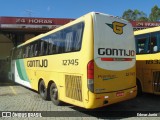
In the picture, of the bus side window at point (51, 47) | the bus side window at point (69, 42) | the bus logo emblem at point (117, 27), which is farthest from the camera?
the bus side window at point (51, 47)

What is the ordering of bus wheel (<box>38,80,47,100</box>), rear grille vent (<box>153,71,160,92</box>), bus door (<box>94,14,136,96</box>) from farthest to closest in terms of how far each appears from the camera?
bus wheel (<box>38,80,47,100</box>) → rear grille vent (<box>153,71,160,92</box>) → bus door (<box>94,14,136,96</box>)

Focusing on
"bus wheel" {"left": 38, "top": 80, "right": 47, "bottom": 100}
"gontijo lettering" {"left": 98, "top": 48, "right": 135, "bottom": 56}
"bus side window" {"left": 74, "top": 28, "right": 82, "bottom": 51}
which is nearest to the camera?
"gontijo lettering" {"left": 98, "top": 48, "right": 135, "bottom": 56}

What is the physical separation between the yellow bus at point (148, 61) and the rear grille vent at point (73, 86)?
384cm

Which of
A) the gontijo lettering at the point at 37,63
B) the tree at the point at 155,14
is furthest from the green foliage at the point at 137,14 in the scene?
the gontijo lettering at the point at 37,63

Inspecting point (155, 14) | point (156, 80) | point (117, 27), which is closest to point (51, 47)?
point (117, 27)

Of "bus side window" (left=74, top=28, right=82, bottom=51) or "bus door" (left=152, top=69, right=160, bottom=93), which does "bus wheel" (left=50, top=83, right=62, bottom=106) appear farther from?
"bus door" (left=152, top=69, right=160, bottom=93)

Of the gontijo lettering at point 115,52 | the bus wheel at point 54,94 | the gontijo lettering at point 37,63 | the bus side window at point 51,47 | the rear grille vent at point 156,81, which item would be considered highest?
the bus side window at point 51,47

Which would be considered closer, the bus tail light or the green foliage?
the bus tail light

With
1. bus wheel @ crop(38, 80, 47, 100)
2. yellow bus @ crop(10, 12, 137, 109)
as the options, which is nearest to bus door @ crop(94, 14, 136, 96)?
yellow bus @ crop(10, 12, 137, 109)

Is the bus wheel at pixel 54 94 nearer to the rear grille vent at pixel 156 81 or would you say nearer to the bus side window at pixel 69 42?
the bus side window at pixel 69 42

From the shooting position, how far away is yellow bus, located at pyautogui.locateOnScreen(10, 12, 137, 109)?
8.43 meters

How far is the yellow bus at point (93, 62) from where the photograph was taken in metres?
8.43

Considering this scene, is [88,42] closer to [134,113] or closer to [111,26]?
[111,26]

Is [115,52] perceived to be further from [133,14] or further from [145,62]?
[133,14]
